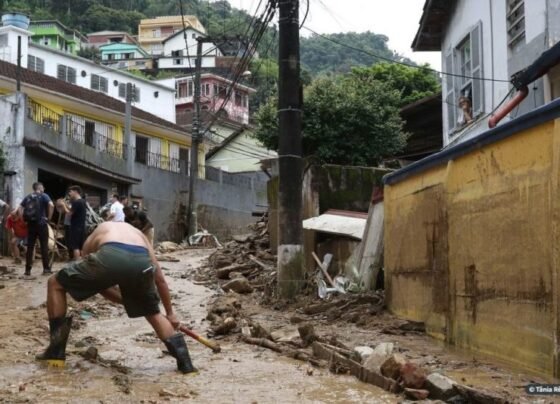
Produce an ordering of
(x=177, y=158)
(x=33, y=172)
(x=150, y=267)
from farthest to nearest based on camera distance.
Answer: (x=177, y=158) < (x=33, y=172) < (x=150, y=267)

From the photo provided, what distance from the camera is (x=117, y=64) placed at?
230 feet

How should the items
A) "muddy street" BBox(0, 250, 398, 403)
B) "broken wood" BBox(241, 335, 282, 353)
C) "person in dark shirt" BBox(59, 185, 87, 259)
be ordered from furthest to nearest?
"person in dark shirt" BBox(59, 185, 87, 259)
"broken wood" BBox(241, 335, 282, 353)
"muddy street" BBox(0, 250, 398, 403)

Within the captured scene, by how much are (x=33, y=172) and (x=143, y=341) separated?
15.2 m

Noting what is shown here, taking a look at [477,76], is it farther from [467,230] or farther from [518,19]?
[467,230]

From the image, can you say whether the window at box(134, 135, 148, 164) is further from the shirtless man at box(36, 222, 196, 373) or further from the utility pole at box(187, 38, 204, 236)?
the shirtless man at box(36, 222, 196, 373)

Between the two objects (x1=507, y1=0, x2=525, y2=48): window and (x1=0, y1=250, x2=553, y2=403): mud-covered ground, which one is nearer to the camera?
(x1=0, y1=250, x2=553, y2=403): mud-covered ground

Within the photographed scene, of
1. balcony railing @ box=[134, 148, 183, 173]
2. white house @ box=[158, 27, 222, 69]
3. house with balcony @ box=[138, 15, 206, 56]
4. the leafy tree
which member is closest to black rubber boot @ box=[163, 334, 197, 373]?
the leafy tree

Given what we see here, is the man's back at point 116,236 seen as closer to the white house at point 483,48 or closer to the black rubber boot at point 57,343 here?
the black rubber boot at point 57,343

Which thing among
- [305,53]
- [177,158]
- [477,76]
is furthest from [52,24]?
[477,76]

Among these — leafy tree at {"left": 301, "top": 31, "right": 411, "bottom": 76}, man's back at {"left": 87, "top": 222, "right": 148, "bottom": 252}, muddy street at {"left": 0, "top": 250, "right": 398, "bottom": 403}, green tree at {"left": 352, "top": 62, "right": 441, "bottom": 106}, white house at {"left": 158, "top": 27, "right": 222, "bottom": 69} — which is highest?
white house at {"left": 158, "top": 27, "right": 222, "bottom": 69}

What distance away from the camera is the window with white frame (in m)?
12.9

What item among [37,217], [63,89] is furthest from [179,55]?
[37,217]

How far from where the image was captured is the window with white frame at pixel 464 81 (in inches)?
510

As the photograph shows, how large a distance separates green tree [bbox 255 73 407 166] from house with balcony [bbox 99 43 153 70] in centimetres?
5504
